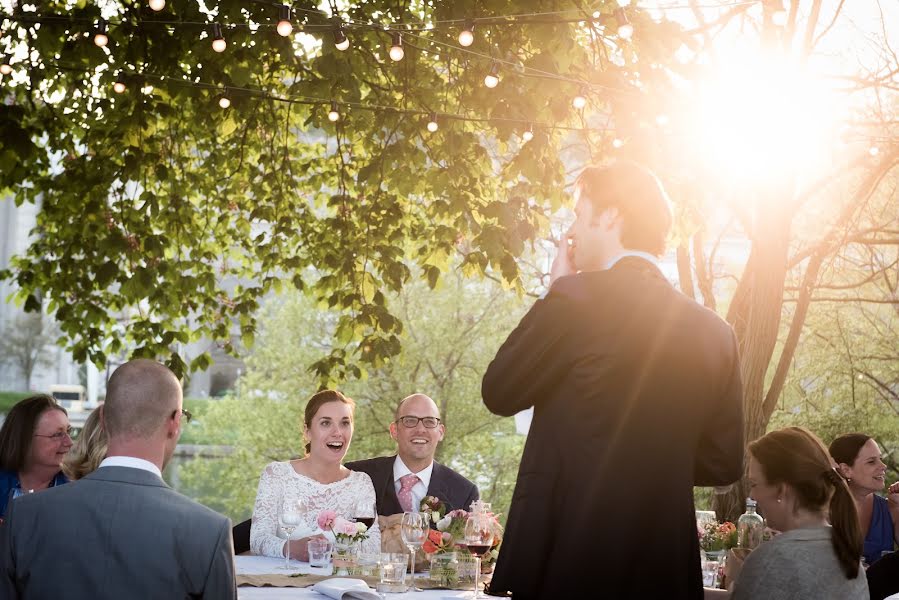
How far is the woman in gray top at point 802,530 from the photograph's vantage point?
10.1 feet

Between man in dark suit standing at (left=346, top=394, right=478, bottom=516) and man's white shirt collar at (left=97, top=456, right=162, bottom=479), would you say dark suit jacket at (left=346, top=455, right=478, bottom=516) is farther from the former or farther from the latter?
man's white shirt collar at (left=97, top=456, right=162, bottom=479)

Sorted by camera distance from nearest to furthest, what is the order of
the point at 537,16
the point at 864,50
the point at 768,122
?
the point at 537,16
the point at 768,122
the point at 864,50

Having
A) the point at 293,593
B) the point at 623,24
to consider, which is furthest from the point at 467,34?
the point at 293,593

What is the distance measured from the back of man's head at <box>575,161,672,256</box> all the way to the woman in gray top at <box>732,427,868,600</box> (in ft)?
3.82

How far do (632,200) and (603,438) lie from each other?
0.57 metres

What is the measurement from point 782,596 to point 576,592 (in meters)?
1.01

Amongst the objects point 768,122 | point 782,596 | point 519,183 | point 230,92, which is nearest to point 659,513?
point 782,596

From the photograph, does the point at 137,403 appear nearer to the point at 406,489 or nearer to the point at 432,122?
the point at 406,489

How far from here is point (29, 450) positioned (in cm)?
506

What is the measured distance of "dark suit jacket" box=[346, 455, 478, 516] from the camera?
577cm

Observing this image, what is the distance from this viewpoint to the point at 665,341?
2.44m

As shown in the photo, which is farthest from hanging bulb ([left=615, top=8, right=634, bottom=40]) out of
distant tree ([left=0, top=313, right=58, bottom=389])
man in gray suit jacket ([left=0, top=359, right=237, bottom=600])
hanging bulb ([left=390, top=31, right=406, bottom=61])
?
distant tree ([left=0, top=313, right=58, bottom=389])

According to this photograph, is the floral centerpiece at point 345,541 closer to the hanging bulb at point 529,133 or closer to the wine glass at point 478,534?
the wine glass at point 478,534

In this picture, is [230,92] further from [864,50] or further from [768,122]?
[864,50]
